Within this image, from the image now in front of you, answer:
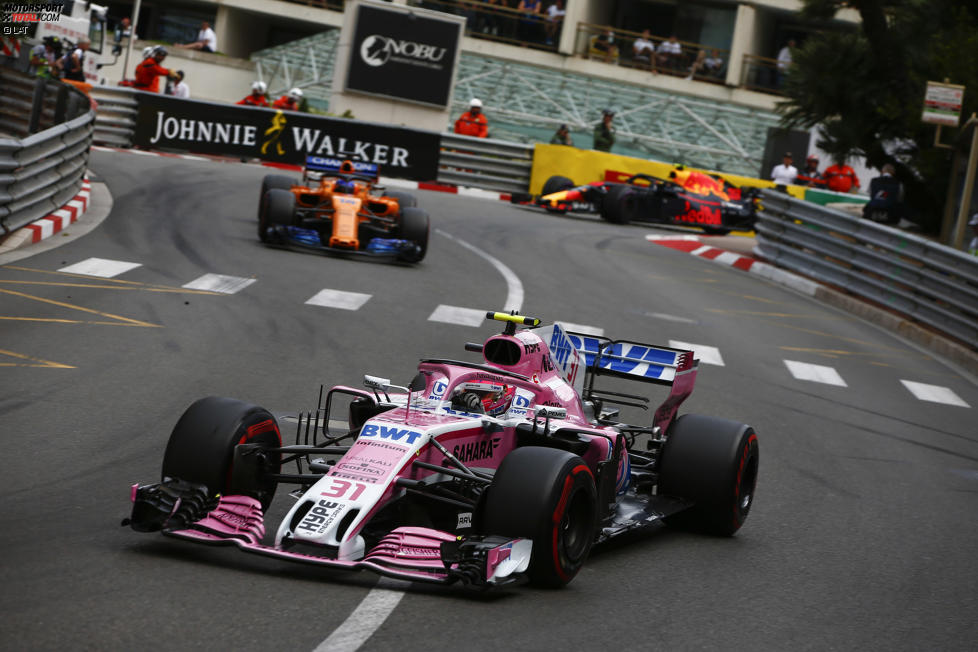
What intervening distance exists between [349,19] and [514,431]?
29.7m

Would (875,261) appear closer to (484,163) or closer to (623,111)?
(484,163)

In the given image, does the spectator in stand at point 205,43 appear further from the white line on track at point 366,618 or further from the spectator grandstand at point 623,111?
the white line on track at point 366,618

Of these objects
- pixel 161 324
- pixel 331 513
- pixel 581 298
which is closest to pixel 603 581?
pixel 331 513

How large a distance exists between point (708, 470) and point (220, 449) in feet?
9.78

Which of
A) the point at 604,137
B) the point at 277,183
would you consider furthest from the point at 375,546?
the point at 604,137

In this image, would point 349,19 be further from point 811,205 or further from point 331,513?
point 331,513

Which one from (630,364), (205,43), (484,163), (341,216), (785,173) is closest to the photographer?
(630,364)

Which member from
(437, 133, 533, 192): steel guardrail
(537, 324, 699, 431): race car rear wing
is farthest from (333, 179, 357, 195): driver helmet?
(437, 133, 533, 192): steel guardrail

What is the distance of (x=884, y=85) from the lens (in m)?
26.8

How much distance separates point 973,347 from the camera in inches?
714

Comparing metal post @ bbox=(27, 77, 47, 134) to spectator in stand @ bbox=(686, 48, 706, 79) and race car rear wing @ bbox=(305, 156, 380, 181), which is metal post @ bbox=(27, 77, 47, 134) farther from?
spectator in stand @ bbox=(686, 48, 706, 79)

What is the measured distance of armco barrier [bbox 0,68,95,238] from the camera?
15906 millimetres

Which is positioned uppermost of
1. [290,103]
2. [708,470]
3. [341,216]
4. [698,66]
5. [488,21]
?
[488,21]

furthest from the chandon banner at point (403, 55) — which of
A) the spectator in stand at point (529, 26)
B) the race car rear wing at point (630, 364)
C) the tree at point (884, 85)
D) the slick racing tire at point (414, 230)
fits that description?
the race car rear wing at point (630, 364)
